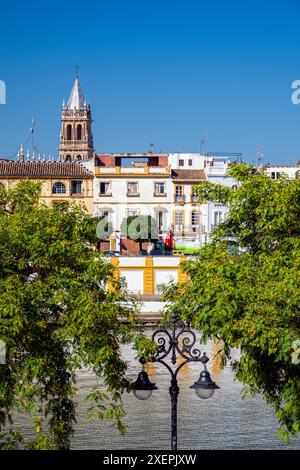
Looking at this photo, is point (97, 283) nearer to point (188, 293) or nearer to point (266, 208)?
point (188, 293)

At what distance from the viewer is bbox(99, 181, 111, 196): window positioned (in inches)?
2707

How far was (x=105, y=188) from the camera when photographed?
68875 mm

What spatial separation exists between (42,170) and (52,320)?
55.5 m

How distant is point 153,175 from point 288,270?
54694 millimetres

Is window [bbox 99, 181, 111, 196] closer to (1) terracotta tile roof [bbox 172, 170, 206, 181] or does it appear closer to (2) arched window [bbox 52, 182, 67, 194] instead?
(2) arched window [bbox 52, 182, 67, 194]

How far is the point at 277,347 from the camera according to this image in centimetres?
1351

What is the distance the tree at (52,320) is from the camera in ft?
43.8

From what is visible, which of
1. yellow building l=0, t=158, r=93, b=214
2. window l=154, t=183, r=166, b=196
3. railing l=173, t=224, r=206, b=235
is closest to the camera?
railing l=173, t=224, r=206, b=235

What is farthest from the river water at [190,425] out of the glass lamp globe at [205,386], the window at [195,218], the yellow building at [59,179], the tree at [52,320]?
the yellow building at [59,179]

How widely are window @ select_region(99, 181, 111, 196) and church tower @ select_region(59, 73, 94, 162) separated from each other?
69.3m

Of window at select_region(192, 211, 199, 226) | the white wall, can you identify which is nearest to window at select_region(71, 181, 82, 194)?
window at select_region(192, 211, 199, 226)
